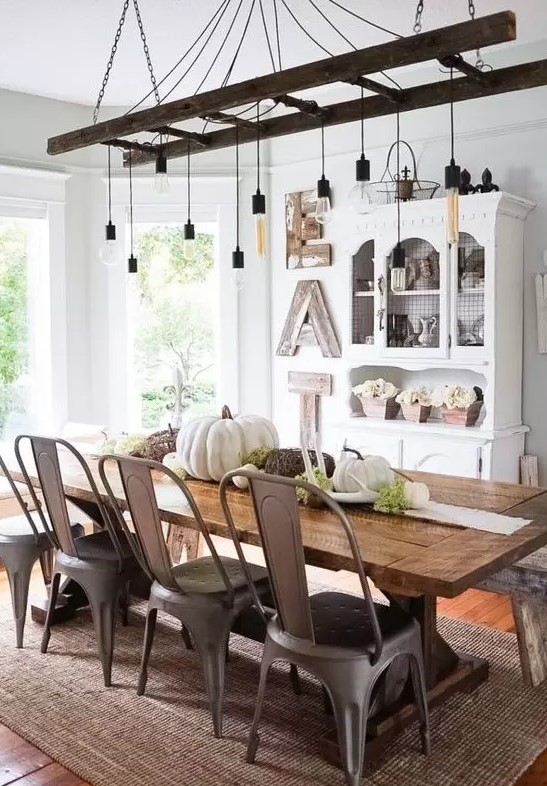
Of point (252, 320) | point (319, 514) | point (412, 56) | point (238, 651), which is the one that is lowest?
point (238, 651)

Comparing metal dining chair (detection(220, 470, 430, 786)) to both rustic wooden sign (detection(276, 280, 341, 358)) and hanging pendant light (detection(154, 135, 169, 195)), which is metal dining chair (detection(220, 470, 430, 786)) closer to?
hanging pendant light (detection(154, 135, 169, 195))

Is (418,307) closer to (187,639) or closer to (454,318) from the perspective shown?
(454,318)

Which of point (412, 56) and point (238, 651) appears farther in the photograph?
point (238, 651)

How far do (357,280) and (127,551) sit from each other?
90.7 inches

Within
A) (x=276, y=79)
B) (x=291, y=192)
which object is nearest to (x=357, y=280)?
(x=291, y=192)

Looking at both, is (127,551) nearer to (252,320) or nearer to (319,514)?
(319,514)

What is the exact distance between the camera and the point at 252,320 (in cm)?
540

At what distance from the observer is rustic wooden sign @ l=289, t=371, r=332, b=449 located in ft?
16.9

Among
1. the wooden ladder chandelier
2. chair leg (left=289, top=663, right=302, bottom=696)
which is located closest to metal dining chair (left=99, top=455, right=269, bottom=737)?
chair leg (left=289, top=663, right=302, bottom=696)

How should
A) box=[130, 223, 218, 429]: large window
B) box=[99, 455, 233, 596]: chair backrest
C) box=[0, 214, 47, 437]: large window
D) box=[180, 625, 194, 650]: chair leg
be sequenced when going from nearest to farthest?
box=[99, 455, 233, 596]: chair backrest < box=[180, 625, 194, 650]: chair leg < box=[0, 214, 47, 437]: large window < box=[130, 223, 218, 429]: large window

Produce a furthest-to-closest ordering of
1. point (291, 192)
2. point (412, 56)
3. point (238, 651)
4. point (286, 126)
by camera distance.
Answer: point (291, 192) → point (238, 651) → point (286, 126) → point (412, 56)

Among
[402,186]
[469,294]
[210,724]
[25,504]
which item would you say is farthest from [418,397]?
[210,724]

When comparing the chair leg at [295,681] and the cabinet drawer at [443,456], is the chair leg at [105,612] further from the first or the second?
the cabinet drawer at [443,456]

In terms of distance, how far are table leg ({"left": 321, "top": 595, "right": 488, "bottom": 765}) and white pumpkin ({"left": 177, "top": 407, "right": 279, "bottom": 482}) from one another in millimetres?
812
